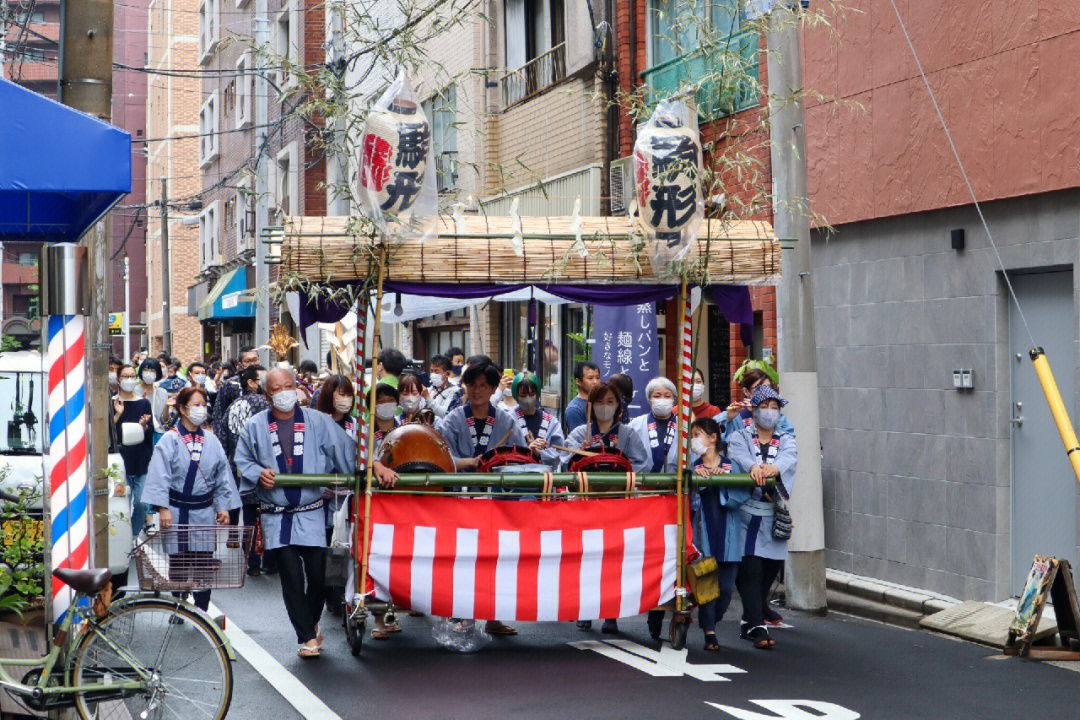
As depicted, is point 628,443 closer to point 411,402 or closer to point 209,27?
point 411,402

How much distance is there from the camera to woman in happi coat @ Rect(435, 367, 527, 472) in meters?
10.5

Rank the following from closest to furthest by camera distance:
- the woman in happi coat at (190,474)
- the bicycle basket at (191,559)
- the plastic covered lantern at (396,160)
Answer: the bicycle basket at (191,559), the plastic covered lantern at (396,160), the woman in happi coat at (190,474)

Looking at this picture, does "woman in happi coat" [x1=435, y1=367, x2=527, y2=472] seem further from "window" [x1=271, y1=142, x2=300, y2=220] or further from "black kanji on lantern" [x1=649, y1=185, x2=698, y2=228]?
"window" [x1=271, y1=142, x2=300, y2=220]

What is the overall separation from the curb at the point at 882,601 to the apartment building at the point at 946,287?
196mm

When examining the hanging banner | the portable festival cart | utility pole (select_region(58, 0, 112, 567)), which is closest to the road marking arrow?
the portable festival cart

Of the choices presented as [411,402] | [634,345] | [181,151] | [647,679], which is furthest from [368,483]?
[181,151]

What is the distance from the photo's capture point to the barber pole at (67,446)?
6.58 meters

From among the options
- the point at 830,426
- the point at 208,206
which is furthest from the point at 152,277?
the point at 830,426

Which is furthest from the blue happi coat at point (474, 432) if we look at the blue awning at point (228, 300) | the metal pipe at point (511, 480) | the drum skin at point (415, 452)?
the blue awning at point (228, 300)

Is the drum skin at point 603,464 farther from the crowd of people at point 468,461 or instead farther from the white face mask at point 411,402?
the white face mask at point 411,402

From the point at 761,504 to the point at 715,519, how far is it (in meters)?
0.33

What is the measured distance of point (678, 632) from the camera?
942 cm

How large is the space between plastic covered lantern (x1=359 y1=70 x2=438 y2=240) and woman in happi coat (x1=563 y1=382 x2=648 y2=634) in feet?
7.41

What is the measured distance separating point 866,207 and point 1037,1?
2648 mm
